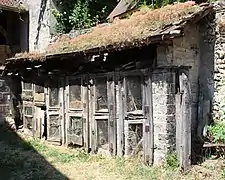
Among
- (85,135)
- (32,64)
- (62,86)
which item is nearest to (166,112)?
(85,135)

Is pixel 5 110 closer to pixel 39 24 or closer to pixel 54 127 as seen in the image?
pixel 54 127

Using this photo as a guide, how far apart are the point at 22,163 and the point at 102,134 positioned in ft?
6.64

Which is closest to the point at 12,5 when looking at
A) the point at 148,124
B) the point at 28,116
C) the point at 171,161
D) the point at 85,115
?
the point at 28,116

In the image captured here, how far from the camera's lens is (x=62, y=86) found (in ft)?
33.2

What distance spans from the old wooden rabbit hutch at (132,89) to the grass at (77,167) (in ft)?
0.95

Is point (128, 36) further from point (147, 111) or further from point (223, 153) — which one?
point (223, 153)

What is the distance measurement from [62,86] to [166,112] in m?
3.83

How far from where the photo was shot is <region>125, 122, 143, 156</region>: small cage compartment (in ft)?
25.9

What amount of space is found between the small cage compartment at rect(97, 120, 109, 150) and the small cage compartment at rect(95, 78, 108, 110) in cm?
38

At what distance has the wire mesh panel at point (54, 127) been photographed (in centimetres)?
1038

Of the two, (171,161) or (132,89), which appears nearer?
(171,161)

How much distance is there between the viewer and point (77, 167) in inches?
314

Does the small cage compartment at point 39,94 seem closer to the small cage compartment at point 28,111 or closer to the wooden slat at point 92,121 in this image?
the small cage compartment at point 28,111

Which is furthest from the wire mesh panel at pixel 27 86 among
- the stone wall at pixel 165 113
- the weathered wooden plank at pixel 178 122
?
the weathered wooden plank at pixel 178 122
